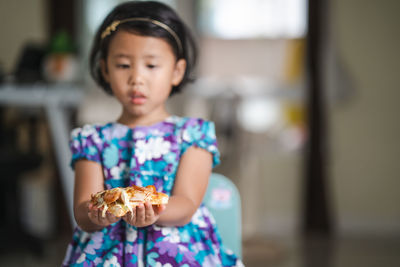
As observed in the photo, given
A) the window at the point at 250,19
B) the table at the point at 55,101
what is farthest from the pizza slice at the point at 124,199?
the window at the point at 250,19

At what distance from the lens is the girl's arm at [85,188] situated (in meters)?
0.77

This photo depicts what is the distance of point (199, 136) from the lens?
2.81 ft

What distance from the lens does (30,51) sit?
2.24 metres

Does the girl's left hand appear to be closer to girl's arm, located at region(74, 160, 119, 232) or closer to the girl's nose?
girl's arm, located at region(74, 160, 119, 232)

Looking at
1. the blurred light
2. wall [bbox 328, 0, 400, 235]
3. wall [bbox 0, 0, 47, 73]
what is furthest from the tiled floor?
wall [bbox 0, 0, 47, 73]

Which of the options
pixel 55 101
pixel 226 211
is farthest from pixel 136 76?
pixel 55 101

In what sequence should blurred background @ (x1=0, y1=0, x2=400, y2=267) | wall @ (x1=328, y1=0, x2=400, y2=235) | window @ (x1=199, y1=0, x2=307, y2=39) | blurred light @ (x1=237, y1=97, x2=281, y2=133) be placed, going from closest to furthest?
blurred background @ (x1=0, y1=0, x2=400, y2=267) → wall @ (x1=328, y1=0, x2=400, y2=235) → window @ (x1=199, y1=0, x2=307, y2=39) → blurred light @ (x1=237, y1=97, x2=281, y2=133)

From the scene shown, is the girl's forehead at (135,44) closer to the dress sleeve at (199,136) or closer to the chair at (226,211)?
the dress sleeve at (199,136)

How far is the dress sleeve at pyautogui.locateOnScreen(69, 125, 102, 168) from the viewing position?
84cm

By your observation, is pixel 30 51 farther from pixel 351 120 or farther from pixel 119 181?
pixel 351 120

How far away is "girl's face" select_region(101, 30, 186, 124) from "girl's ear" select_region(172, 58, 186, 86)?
0.09 ft

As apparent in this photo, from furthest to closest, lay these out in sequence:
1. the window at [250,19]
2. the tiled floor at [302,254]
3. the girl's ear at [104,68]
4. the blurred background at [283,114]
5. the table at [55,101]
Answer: the window at [250,19] < the blurred background at [283,114] < the tiled floor at [302,254] < the table at [55,101] < the girl's ear at [104,68]

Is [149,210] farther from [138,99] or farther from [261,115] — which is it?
[261,115]

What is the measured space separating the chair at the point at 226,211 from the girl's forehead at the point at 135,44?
353 millimetres
